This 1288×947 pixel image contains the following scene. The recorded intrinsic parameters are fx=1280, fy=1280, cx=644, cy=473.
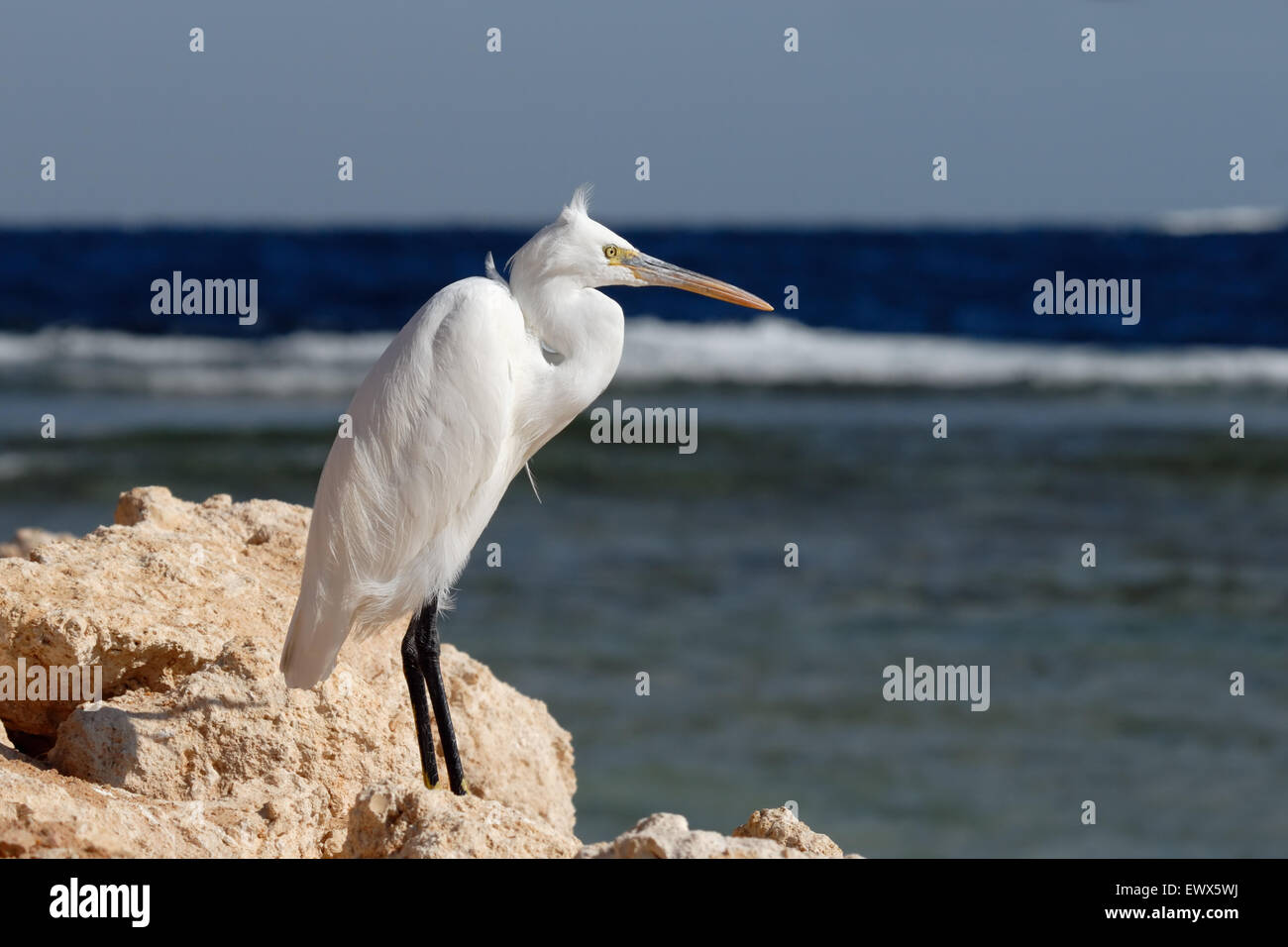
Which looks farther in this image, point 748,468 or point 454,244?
point 454,244

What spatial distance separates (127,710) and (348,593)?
24.1 inches

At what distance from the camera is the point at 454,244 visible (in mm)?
35531

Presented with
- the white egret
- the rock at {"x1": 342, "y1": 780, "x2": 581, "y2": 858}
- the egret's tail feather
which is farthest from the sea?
the rock at {"x1": 342, "y1": 780, "x2": 581, "y2": 858}

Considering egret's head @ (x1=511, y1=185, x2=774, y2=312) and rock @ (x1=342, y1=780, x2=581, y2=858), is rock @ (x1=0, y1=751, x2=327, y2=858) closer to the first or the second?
rock @ (x1=342, y1=780, x2=581, y2=858)

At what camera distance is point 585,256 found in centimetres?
349

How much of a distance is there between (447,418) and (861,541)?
6.94 metres

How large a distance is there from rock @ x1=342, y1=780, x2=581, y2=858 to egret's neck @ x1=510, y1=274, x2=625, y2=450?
121cm

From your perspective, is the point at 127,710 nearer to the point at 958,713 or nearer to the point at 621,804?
the point at 621,804

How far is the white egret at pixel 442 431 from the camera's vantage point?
3.37 m

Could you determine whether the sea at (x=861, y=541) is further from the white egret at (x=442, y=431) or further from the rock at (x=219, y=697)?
the white egret at (x=442, y=431)

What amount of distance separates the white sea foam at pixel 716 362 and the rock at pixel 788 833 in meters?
13.7

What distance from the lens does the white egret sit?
3.37 meters

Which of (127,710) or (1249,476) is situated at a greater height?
(1249,476)
